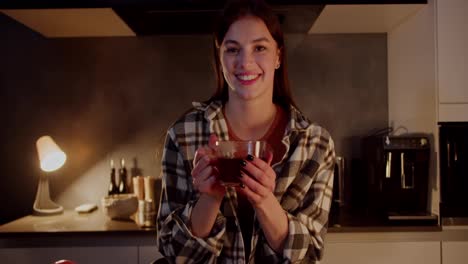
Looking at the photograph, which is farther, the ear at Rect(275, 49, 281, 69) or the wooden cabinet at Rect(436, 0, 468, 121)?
the wooden cabinet at Rect(436, 0, 468, 121)

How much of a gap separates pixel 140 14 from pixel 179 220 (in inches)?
48.7

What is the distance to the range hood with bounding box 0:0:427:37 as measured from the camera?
2004 millimetres

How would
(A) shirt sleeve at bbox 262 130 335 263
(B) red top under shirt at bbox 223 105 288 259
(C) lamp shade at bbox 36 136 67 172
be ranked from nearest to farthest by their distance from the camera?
(A) shirt sleeve at bbox 262 130 335 263 → (B) red top under shirt at bbox 223 105 288 259 → (C) lamp shade at bbox 36 136 67 172

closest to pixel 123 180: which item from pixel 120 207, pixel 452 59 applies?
pixel 120 207

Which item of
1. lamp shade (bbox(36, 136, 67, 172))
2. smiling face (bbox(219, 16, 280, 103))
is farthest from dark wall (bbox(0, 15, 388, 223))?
smiling face (bbox(219, 16, 280, 103))

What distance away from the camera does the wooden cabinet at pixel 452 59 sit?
78.3 inches

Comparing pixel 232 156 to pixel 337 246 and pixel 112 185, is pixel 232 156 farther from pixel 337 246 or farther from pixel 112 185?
pixel 112 185

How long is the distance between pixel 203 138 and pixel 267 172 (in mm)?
349

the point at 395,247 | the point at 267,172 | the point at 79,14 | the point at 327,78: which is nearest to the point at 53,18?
the point at 79,14

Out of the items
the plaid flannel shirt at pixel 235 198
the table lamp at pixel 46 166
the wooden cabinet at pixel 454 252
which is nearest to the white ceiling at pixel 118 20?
the table lamp at pixel 46 166

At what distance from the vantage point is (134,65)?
253cm

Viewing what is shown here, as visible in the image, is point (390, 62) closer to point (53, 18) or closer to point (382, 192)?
point (382, 192)

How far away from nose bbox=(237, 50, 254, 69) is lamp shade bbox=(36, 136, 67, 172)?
1.47m

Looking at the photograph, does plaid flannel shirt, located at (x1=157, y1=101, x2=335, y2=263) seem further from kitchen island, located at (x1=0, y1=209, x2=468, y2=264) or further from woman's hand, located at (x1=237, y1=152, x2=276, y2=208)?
kitchen island, located at (x1=0, y1=209, x2=468, y2=264)
